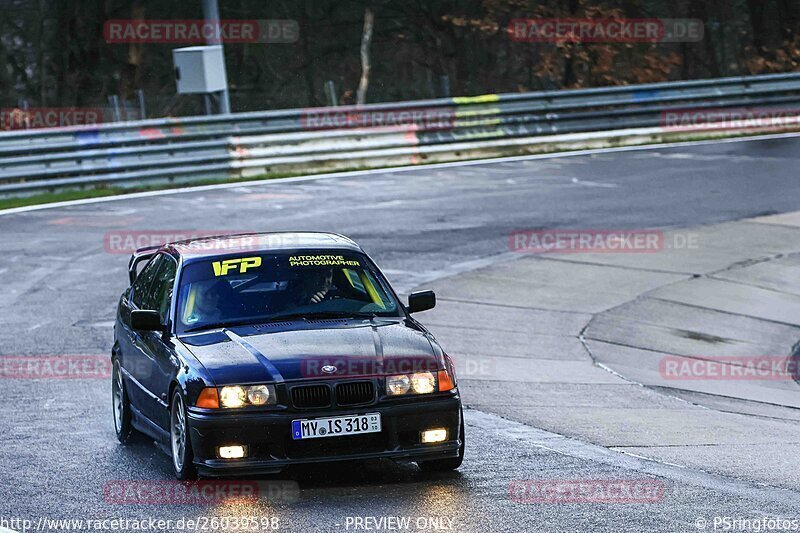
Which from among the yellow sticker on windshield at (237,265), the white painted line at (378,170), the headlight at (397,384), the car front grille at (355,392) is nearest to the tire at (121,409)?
the yellow sticker on windshield at (237,265)

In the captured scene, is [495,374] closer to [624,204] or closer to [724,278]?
[724,278]

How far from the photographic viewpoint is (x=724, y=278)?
17.8 meters

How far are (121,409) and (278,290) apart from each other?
5.43 feet

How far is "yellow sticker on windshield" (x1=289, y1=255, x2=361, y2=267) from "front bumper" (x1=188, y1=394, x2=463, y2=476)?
5.03 ft

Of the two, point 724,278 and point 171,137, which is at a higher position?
point 171,137

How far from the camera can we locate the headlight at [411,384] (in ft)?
26.6

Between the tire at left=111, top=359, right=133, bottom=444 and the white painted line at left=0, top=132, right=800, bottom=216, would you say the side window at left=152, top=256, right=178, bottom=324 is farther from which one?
the white painted line at left=0, top=132, right=800, bottom=216

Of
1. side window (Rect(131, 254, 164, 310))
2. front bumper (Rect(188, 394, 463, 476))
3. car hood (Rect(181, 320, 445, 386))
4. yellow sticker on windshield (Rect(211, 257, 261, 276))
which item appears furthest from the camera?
side window (Rect(131, 254, 164, 310))

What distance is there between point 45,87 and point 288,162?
49.0 feet

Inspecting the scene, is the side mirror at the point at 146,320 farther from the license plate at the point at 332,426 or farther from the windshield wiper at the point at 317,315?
the license plate at the point at 332,426

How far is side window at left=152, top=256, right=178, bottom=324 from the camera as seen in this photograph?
9430mm

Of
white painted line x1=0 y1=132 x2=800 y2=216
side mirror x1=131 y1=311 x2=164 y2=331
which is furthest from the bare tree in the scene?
side mirror x1=131 y1=311 x2=164 y2=331

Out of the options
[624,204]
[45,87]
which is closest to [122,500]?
[624,204]

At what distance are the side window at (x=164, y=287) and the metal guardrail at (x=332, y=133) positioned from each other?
13939 millimetres
